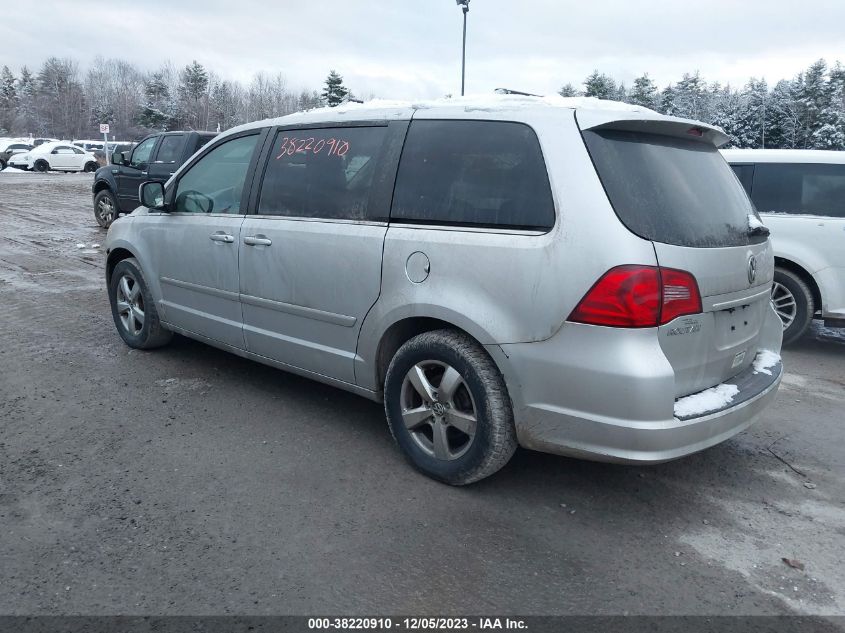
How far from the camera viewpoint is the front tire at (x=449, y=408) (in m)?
3.26

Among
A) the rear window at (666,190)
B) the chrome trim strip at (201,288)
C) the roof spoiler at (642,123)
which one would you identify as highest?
the roof spoiler at (642,123)

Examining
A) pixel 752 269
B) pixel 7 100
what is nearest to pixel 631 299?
pixel 752 269

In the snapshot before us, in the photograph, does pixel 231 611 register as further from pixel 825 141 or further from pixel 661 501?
pixel 825 141

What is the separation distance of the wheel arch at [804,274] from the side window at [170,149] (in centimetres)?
960

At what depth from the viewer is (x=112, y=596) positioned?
2.64 meters

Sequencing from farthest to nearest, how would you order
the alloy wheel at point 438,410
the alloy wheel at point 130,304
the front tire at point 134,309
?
the alloy wheel at point 130,304 → the front tire at point 134,309 → the alloy wheel at point 438,410

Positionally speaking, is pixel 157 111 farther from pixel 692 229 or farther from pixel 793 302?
pixel 692 229

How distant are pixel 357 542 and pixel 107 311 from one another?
5.10 m

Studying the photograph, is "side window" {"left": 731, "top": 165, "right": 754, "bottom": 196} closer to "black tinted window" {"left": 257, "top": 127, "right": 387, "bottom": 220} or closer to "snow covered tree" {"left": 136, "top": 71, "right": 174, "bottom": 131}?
"black tinted window" {"left": 257, "top": 127, "right": 387, "bottom": 220}

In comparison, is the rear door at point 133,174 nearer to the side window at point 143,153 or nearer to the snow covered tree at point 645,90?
the side window at point 143,153

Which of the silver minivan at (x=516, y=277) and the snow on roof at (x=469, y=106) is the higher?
the snow on roof at (x=469, y=106)

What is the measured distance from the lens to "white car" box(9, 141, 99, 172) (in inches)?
1448

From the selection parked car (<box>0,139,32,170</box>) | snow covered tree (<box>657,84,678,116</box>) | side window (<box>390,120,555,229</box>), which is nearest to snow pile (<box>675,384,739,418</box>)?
side window (<box>390,120,555,229</box>)

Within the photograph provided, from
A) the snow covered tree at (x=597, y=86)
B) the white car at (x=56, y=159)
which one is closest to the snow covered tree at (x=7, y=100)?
the white car at (x=56, y=159)
